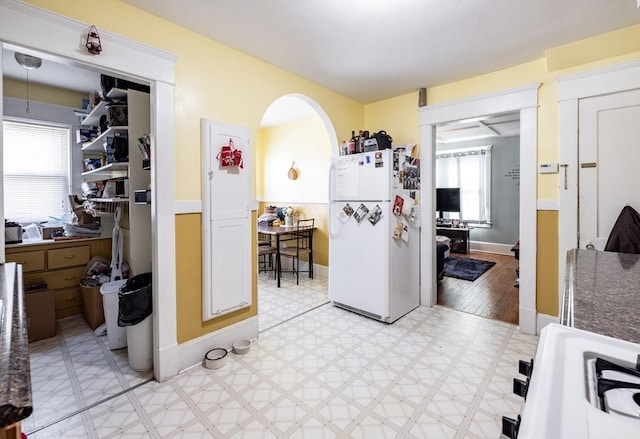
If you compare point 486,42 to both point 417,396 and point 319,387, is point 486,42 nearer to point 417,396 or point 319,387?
point 417,396

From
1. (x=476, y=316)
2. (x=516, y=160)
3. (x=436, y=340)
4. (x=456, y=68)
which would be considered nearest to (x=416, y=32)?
(x=456, y=68)

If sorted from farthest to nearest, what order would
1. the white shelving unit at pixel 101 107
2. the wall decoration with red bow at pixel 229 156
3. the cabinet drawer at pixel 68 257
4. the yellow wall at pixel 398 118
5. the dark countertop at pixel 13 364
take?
the yellow wall at pixel 398 118
the cabinet drawer at pixel 68 257
the white shelving unit at pixel 101 107
the wall decoration with red bow at pixel 229 156
the dark countertop at pixel 13 364

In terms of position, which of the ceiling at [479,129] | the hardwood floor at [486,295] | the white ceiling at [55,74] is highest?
the ceiling at [479,129]

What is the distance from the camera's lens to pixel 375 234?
9.72ft

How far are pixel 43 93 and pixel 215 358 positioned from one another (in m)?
3.66

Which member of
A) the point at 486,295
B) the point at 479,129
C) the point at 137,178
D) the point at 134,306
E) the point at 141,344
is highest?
the point at 479,129

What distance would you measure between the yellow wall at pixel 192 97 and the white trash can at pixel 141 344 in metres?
0.21

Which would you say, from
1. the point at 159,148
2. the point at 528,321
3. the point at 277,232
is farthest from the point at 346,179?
the point at 528,321

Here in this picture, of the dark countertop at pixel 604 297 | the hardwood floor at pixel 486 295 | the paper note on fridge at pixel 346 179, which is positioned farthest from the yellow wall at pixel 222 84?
the dark countertop at pixel 604 297

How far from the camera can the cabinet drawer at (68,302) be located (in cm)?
300

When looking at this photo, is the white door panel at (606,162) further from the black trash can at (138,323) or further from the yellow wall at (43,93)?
the yellow wall at (43,93)

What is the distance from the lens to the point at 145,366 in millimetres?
2158

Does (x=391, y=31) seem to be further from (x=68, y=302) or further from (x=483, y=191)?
(x=483, y=191)

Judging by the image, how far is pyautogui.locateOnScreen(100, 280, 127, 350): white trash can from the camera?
238 centimetres
